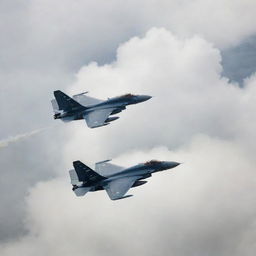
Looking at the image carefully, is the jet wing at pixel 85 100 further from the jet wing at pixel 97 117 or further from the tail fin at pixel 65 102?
the tail fin at pixel 65 102

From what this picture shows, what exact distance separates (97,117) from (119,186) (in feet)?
54.9

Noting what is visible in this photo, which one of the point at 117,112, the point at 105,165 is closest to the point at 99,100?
the point at 117,112

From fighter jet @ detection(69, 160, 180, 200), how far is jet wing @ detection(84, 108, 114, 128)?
809 cm

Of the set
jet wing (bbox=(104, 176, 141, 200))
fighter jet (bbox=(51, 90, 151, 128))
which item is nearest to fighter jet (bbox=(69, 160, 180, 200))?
jet wing (bbox=(104, 176, 141, 200))

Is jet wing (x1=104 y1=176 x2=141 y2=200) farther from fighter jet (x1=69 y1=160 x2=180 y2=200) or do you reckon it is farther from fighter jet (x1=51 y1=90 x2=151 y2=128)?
fighter jet (x1=51 y1=90 x2=151 y2=128)

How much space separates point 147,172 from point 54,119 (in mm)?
21140

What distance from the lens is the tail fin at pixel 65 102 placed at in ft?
354

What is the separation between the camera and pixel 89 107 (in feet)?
365

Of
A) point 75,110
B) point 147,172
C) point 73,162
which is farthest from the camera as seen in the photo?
point 75,110

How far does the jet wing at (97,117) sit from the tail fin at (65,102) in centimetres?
285

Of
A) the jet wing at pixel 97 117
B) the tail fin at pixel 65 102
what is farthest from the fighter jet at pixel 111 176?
the tail fin at pixel 65 102

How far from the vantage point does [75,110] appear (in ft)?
360

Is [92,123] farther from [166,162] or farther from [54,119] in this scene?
[166,162]

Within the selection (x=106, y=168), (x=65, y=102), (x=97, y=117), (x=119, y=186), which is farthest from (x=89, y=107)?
(x=119, y=186)
